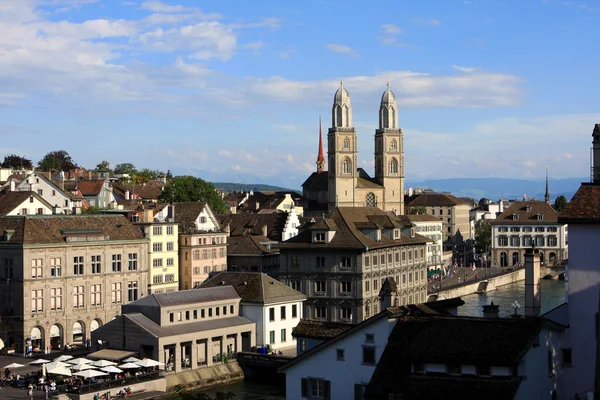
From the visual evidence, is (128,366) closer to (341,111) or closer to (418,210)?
(341,111)

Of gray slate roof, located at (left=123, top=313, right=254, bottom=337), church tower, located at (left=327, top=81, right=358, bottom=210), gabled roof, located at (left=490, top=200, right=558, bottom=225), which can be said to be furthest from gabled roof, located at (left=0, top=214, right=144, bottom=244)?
gabled roof, located at (left=490, top=200, right=558, bottom=225)

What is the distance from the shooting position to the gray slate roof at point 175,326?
56.2m

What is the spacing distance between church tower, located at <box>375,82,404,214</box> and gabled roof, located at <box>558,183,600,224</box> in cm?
11417

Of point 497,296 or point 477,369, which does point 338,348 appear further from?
point 497,296

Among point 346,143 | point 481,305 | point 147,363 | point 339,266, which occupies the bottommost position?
point 481,305

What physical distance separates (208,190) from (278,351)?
55688 mm

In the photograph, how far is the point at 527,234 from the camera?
14762cm

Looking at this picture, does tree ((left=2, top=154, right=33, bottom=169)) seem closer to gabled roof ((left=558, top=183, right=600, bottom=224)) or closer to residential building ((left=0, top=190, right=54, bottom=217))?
residential building ((left=0, top=190, right=54, bottom=217))

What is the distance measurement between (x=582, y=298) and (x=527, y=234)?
11525 centimetres

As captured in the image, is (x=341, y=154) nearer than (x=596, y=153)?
No

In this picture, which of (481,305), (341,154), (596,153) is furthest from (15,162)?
(596,153)

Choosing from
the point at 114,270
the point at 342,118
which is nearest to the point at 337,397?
the point at 114,270

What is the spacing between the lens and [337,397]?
36.4 meters

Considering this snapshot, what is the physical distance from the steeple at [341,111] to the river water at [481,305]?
1548 inches
